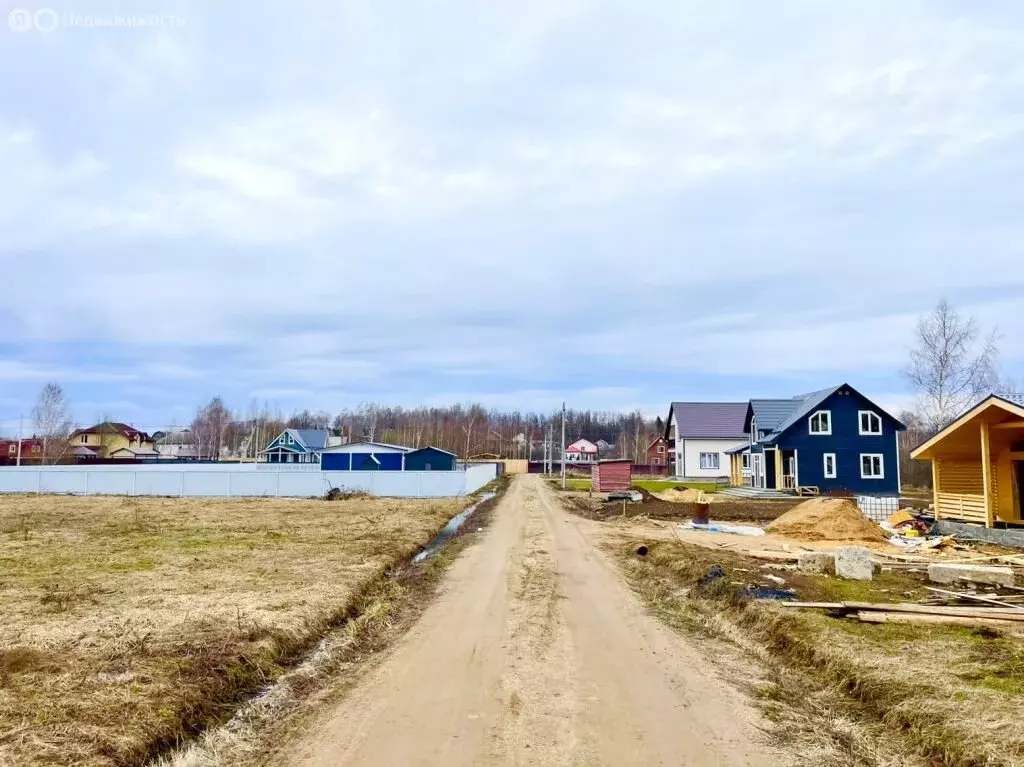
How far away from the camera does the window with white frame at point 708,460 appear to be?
57.4m

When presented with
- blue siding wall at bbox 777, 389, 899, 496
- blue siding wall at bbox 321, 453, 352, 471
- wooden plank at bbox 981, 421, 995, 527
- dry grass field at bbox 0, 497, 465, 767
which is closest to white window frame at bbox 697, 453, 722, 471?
blue siding wall at bbox 777, 389, 899, 496

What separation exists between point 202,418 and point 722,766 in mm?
132258

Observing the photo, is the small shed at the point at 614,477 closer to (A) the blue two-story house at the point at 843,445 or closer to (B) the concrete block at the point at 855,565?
(A) the blue two-story house at the point at 843,445

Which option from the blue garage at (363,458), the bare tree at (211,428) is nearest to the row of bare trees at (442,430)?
the bare tree at (211,428)

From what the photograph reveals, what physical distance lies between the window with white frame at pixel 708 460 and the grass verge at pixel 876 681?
47577mm

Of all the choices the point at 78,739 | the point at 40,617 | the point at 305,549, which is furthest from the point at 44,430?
the point at 78,739

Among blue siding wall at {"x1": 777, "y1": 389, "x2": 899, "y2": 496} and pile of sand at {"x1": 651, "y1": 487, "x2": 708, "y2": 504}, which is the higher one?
blue siding wall at {"x1": 777, "y1": 389, "x2": 899, "y2": 496}

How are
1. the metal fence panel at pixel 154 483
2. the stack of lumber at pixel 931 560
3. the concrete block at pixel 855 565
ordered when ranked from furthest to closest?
the metal fence panel at pixel 154 483 < the stack of lumber at pixel 931 560 < the concrete block at pixel 855 565

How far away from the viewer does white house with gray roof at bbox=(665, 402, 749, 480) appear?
56.8 m

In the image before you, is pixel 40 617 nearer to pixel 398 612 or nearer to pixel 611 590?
pixel 398 612

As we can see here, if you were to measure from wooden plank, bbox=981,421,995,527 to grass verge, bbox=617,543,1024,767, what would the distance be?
9.87m

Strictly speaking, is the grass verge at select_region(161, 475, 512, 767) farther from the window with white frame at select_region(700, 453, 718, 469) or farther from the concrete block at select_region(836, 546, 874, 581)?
the window with white frame at select_region(700, 453, 718, 469)

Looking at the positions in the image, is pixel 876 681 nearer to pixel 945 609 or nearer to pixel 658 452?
pixel 945 609

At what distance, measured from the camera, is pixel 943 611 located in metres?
9.18
